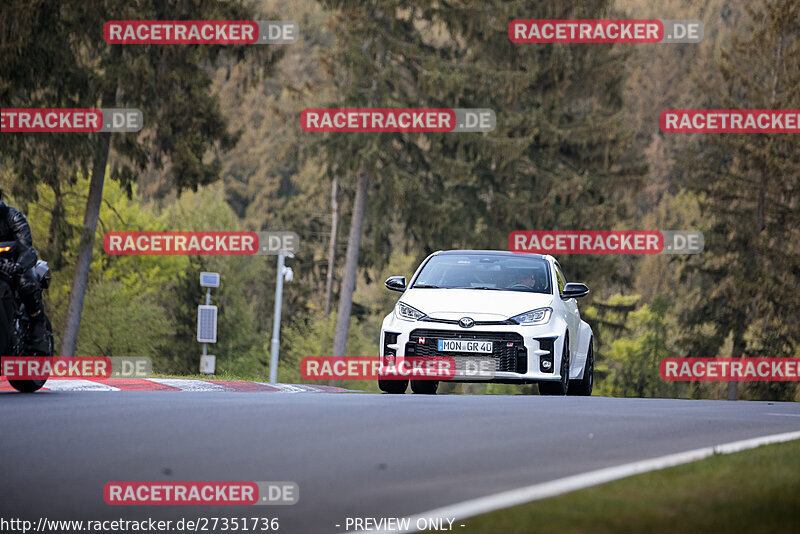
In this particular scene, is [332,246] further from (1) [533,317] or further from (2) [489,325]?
(2) [489,325]

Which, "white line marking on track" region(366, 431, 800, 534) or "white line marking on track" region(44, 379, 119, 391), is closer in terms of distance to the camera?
"white line marking on track" region(366, 431, 800, 534)

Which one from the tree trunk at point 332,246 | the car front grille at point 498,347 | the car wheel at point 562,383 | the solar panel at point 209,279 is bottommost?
the car wheel at point 562,383

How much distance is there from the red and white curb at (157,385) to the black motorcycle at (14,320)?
1.56 meters

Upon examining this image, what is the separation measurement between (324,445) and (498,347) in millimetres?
6300

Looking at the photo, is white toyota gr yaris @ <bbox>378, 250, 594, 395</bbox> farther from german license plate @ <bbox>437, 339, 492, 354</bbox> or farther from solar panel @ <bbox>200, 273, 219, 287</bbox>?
solar panel @ <bbox>200, 273, 219, 287</bbox>

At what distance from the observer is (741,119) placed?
4703 centimetres

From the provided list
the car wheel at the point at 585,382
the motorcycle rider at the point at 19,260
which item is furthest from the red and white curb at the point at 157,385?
the car wheel at the point at 585,382

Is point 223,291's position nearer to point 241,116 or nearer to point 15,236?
point 241,116

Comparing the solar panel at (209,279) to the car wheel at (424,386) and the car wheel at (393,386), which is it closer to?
the car wheel at (424,386)

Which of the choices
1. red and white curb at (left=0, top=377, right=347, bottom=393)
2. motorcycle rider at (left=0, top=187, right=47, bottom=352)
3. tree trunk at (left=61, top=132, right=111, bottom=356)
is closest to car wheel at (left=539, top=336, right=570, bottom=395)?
red and white curb at (left=0, top=377, right=347, bottom=393)

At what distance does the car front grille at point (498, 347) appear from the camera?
15.2 meters

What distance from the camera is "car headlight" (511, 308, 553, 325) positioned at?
15.4 meters

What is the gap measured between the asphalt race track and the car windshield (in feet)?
10.2

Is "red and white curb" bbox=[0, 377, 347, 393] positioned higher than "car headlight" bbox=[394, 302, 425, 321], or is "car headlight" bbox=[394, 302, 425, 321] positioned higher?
"car headlight" bbox=[394, 302, 425, 321]
